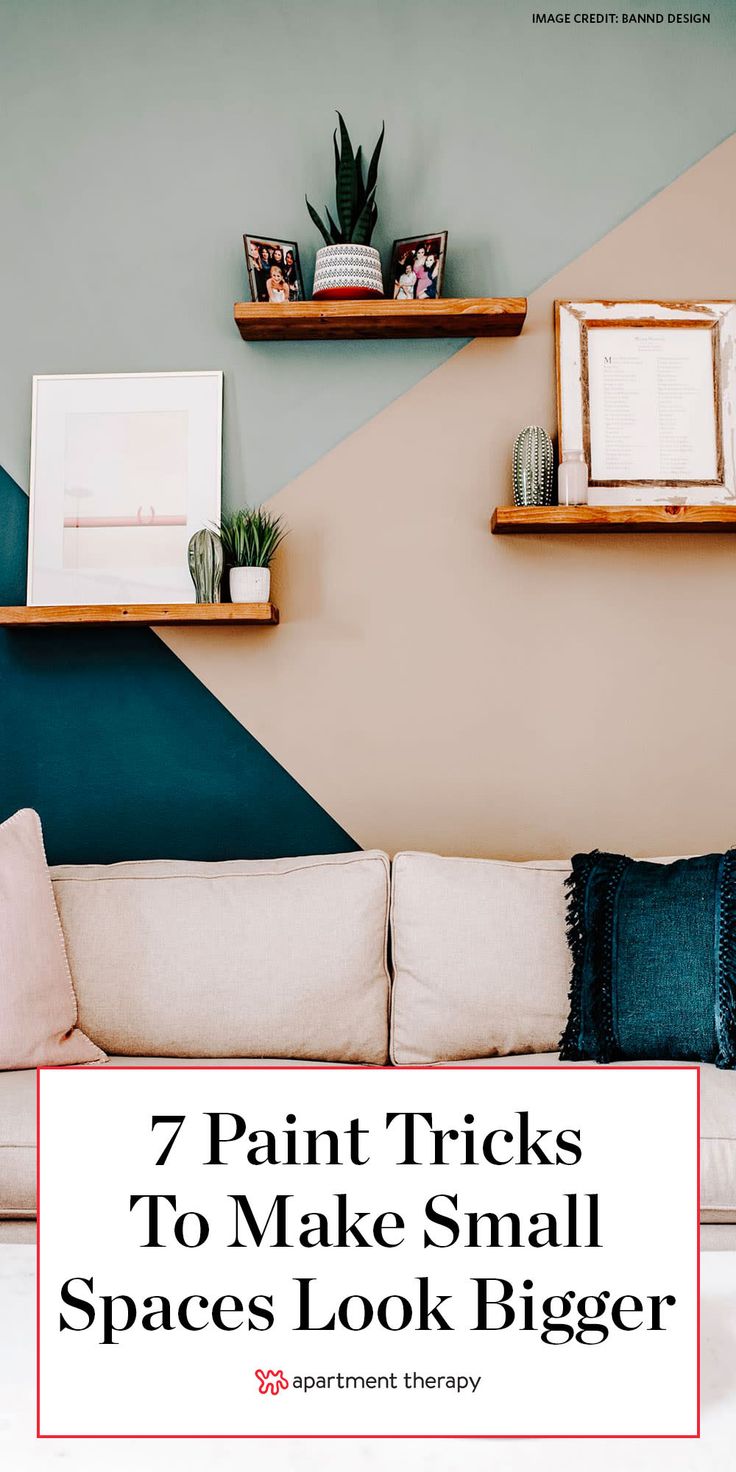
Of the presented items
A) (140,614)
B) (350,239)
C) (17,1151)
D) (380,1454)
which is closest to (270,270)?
(350,239)

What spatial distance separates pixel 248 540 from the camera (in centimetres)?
241

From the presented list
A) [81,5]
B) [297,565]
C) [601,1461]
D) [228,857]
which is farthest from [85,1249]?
[81,5]

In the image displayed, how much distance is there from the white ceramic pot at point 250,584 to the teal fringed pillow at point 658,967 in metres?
0.98

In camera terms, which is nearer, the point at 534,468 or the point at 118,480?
the point at 534,468

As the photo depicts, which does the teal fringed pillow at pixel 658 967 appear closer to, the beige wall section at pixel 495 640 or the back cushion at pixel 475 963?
the back cushion at pixel 475 963

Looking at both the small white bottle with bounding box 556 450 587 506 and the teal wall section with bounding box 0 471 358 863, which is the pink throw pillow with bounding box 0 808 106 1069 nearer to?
the teal wall section with bounding box 0 471 358 863

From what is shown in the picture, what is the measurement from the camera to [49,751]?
255cm

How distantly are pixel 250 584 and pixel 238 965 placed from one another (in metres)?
0.86

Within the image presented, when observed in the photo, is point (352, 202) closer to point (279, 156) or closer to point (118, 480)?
point (279, 156)

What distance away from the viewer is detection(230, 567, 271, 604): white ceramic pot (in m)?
2.39

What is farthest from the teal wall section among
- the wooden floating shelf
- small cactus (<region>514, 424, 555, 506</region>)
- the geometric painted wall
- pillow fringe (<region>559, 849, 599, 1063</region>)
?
small cactus (<region>514, 424, 555, 506</region>)

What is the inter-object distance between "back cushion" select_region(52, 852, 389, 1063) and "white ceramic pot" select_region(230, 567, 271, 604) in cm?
66

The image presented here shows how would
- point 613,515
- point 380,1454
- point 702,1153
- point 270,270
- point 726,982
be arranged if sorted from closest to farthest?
point 380,1454
point 702,1153
point 726,982
point 613,515
point 270,270

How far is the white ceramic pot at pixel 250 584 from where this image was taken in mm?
2387
